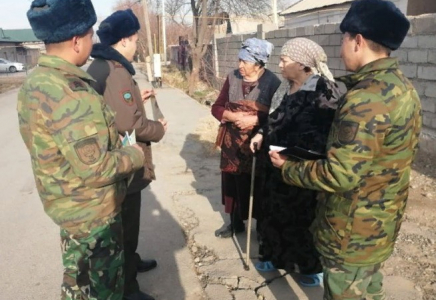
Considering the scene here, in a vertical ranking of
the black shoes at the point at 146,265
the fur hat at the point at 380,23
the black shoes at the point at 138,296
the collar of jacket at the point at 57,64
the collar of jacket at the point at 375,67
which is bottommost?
the black shoes at the point at 146,265

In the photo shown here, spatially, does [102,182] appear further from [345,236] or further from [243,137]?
Result: [243,137]

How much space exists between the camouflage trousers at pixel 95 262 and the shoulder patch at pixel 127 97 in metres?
0.72

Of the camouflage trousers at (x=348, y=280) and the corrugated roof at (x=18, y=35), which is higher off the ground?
the corrugated roof at (x=18, y=35)

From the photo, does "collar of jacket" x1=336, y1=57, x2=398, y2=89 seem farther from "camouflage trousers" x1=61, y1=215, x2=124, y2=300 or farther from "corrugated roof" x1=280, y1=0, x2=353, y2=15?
"corrugated roof" x1=280, y1=0, x2=353, y2=15

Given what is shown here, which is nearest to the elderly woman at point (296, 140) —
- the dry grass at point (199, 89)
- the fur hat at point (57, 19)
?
the fur hat at point (57, 19)

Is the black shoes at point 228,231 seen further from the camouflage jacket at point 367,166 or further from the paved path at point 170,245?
the camouflage jacket at point 367,166

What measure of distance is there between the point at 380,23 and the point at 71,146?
1363 millimetres

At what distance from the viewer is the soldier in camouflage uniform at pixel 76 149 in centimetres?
160

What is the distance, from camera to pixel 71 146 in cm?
159

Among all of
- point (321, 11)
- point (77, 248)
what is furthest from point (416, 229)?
point (321, 11)

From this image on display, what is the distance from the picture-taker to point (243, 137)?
317 centimetres

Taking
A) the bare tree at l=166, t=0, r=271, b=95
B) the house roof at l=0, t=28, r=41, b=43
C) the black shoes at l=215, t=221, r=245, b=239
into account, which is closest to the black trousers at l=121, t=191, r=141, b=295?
the black shoes at l=215, t=221, r=245, b=239

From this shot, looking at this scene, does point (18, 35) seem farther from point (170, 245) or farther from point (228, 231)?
point (228, 231)

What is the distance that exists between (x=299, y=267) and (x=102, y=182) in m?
1.66
